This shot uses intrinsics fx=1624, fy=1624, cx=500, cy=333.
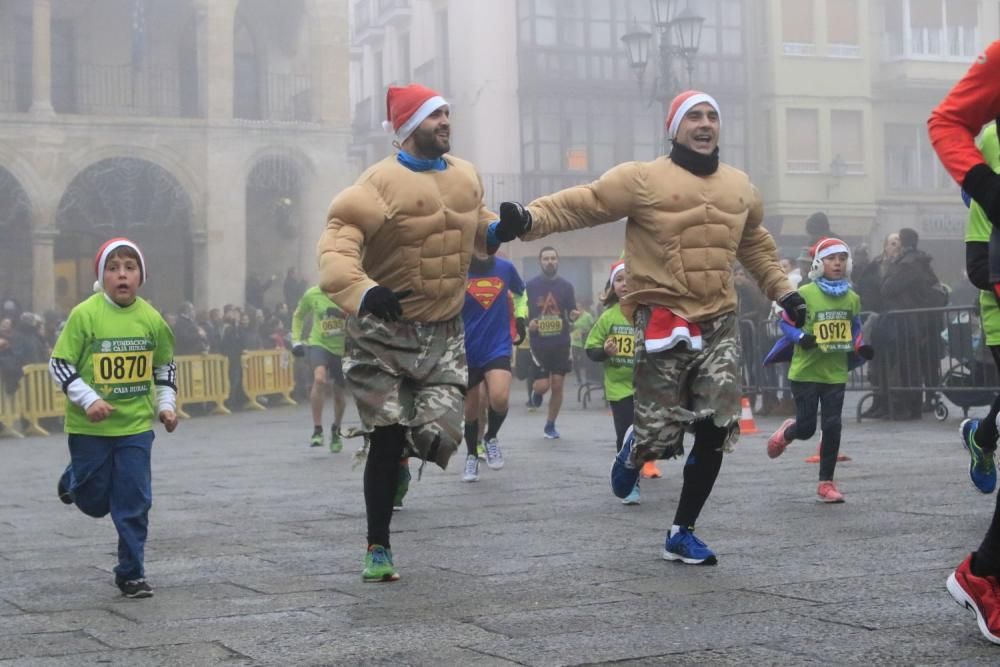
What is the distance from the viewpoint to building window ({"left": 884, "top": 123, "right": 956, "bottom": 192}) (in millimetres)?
45469

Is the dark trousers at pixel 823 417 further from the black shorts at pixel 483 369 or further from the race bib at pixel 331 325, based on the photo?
the race bib at pixel 331 325

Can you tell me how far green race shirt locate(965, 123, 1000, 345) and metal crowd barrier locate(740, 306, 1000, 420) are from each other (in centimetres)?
983

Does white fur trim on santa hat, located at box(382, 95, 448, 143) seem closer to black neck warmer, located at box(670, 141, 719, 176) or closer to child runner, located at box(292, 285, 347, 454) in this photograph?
black neck warmer, located at box(670, 141, 719, 176)

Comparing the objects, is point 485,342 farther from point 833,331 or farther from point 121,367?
point 121,367

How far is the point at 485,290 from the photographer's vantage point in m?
11.2

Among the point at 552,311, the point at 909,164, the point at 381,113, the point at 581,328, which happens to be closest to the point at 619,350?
the point at 552,311

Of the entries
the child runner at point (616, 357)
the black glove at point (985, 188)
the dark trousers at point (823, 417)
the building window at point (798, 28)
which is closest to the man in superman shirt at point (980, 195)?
the black glove at point (985, 188)

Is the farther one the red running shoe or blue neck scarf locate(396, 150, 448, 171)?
blue neck scarf locate(396, 150, 448, 171)

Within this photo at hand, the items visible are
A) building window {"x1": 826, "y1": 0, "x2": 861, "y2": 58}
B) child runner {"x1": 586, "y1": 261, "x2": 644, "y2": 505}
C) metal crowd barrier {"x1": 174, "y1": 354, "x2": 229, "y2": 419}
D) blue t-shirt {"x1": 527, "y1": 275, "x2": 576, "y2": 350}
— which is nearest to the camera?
child runner {"x1": 586, "y1": 261, "x2": 644, "y2": 505}

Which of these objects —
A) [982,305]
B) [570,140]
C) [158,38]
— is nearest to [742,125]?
[570,140]

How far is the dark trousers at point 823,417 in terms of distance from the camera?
9.03 m

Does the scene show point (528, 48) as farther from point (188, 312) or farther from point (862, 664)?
point (862, 664)

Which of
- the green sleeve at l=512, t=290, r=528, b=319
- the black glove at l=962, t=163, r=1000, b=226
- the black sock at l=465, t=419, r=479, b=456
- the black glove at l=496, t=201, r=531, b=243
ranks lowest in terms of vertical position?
the black sock at l=465, t=419, r=479, b=456

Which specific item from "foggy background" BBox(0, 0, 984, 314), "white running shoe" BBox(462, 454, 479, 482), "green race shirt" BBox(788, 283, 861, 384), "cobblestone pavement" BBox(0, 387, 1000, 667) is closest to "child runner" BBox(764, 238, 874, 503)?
"green race shirt" BBox(788, 283, 861, 384)
